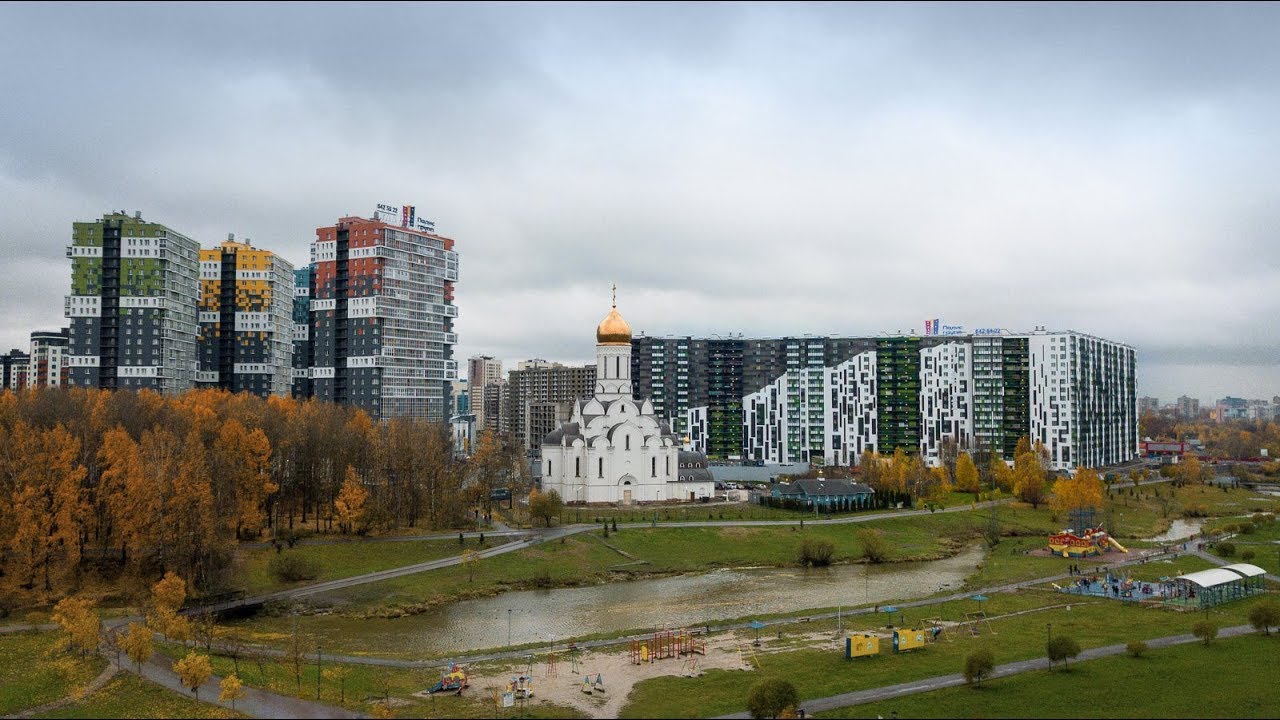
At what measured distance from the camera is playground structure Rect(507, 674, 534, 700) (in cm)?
3102

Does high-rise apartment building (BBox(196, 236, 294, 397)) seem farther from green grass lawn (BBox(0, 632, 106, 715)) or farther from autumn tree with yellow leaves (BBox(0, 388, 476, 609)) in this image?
green grass lawn (BBox(0, 632, 106, 715))

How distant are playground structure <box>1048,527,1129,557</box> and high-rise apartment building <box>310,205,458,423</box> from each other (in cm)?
7107

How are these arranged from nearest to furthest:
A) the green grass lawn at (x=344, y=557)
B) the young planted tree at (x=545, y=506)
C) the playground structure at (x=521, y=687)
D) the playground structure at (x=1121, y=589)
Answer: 1. the playground structure at (x=521, y=687)
2. the playground structure at (x=1121, y=589)
3. the green grass lawn at (x=344, y=557)
4. the young planted tree at (x=545, y=506)

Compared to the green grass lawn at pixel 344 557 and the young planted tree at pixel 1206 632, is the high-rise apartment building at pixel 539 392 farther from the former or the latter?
the young planted tree at pixel 1206 632

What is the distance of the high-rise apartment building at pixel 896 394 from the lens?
130625mm

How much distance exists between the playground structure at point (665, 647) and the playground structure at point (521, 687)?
4.94m

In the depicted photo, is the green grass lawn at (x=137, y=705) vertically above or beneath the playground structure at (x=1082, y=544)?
above

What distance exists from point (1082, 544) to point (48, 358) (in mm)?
160381

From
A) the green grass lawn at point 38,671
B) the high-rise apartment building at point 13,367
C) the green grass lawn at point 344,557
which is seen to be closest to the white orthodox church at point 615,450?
the green grass lawn at point 344,557

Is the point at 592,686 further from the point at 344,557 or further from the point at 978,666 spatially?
the point at 344,557

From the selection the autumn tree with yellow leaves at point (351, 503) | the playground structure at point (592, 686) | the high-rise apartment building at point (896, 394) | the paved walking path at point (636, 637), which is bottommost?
the paved walking path at point (636, 637)

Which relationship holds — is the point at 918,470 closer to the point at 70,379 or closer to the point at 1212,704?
the point at 1212,704

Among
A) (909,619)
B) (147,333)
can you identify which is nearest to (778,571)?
(909,619)

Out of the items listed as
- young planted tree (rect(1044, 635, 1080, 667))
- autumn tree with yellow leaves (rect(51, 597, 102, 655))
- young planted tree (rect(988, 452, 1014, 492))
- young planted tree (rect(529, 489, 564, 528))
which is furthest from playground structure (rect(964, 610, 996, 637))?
young planted tree (rect(988, 452, 1014, 492))
